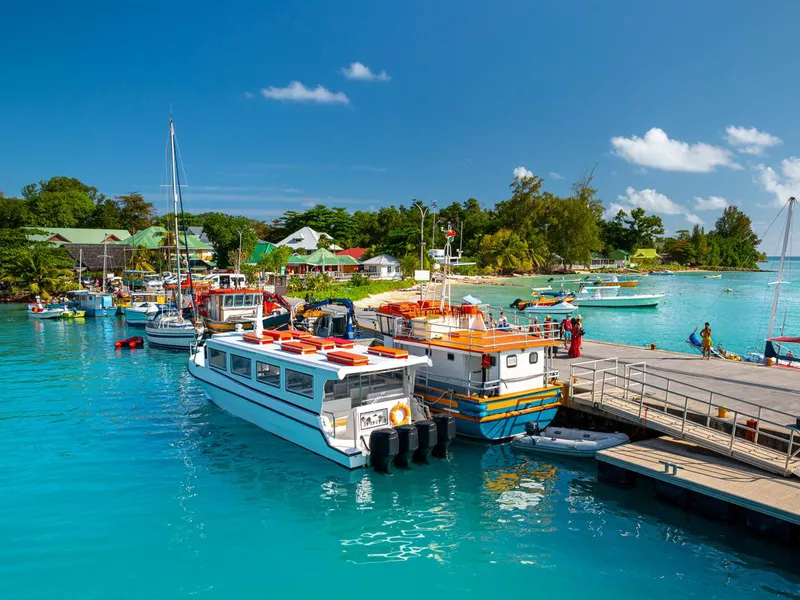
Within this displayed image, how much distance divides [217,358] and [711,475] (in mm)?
16008

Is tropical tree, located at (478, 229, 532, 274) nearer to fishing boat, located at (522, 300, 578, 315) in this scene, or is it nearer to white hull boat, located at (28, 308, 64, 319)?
fishing boat, located at (522, 300, 578, 315)

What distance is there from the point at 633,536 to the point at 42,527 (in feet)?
44.4

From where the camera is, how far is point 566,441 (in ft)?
53.4

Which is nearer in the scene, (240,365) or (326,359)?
(326,359)

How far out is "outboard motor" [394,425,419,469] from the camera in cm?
1421

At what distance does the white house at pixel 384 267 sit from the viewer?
8769 centimetres

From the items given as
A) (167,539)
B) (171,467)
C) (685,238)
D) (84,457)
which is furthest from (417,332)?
(685,238)

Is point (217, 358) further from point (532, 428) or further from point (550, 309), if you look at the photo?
point (550, 309)

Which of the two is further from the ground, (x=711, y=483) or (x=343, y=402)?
(x=343, y=402)

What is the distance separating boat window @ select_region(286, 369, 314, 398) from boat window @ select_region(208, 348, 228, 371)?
14.1 ft

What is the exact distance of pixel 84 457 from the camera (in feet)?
54.1

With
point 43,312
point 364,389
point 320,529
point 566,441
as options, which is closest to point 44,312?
point 43,312

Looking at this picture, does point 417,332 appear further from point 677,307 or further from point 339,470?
point 677,307

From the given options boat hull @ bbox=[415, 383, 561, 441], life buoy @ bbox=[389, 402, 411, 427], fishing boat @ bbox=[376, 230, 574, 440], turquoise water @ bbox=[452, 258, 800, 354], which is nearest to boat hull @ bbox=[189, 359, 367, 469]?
life buoy @ bbox=[389, 402, 411, 427]
